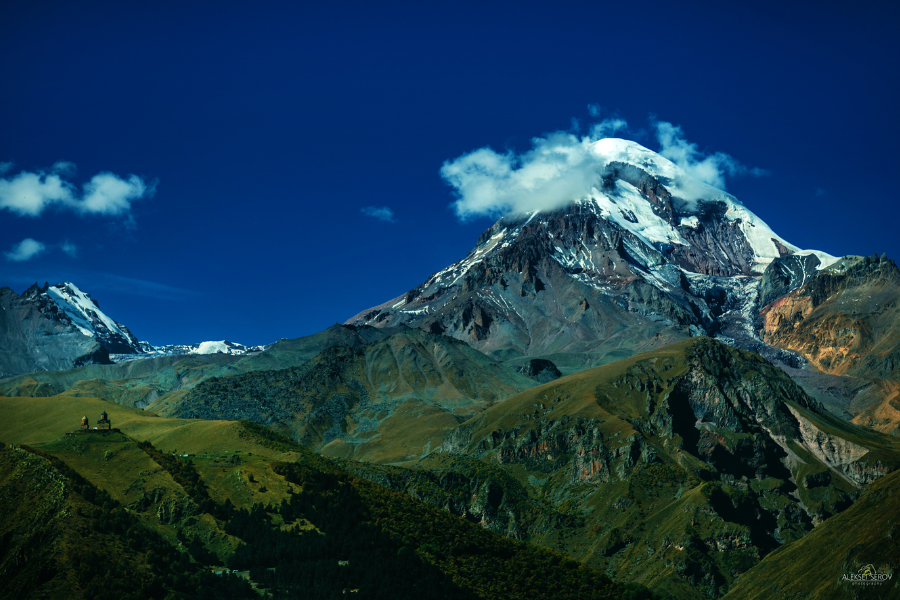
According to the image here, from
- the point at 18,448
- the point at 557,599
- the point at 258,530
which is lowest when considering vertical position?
the point at 557,599

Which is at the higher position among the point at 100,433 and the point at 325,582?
the point at 100,433

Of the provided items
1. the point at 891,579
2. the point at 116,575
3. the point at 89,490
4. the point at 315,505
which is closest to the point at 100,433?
the point at 89,490

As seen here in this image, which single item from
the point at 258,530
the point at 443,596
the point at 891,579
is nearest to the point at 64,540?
the point at 258,530

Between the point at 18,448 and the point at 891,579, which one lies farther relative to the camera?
the point at 891,579

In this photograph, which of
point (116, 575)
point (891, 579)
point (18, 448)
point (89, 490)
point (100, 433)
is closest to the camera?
A: point (116, 575)

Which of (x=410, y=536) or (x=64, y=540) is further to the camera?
(x=410, y=536)

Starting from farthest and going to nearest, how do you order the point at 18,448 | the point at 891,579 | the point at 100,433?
the point at 100,433 → the point at 891,579 → the point at 18,448

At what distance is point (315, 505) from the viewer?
186125 millimetres

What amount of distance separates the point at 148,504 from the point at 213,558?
66.5 feet

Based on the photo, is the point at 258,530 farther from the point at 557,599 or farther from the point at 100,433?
the point at 557,599

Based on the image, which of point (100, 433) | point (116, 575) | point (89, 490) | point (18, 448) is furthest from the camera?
point (100, 433)

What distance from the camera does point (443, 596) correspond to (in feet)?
555

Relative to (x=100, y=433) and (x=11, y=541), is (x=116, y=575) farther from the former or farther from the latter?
(x=100, y=433)

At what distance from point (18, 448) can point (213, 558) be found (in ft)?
152
